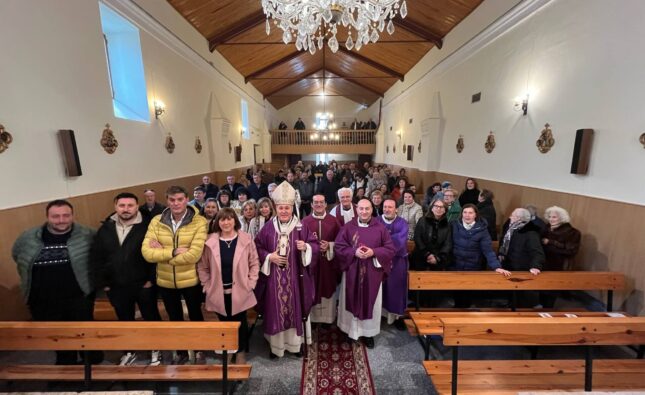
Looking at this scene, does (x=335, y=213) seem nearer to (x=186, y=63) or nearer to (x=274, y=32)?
(x=186, y=63)

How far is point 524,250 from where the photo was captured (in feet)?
11.6

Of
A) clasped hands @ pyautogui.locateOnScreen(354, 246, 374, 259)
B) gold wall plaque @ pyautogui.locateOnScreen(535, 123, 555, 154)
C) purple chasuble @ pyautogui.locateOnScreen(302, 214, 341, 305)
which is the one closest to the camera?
clasped hands @ pyautogui.locateOnScreen(354, 246, 374, 259)

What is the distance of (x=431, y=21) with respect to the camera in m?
7.97

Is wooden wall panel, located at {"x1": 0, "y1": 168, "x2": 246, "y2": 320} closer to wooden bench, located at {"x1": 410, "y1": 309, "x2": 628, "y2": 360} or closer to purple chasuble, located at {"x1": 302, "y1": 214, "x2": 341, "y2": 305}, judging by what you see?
purple chasuble, located at {"x1": 302, "y1": 214, "x2": 341, "y2": 305}

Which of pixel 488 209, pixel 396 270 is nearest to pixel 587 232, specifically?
pixel 488 209

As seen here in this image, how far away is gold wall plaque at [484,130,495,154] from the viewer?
20.0 ft

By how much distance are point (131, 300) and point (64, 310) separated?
0.52 m

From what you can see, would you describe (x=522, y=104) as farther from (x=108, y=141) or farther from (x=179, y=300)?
(x=108, y=141)

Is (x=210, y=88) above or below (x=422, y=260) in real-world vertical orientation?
above

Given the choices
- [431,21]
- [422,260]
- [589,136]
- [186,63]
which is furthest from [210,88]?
[589,136]

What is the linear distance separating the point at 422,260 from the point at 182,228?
9.65 ft

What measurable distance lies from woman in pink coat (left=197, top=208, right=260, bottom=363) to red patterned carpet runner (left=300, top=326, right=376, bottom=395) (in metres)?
0.94

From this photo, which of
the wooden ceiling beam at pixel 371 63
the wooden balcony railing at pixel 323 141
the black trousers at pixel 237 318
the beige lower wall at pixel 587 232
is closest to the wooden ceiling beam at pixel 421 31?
the wooden ceiling beam at pixel 371 63

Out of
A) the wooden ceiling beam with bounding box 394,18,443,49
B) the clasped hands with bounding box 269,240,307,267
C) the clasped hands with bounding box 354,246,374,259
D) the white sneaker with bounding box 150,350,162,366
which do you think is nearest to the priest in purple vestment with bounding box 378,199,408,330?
the clasped hands with bounding box 354,246,374,259
